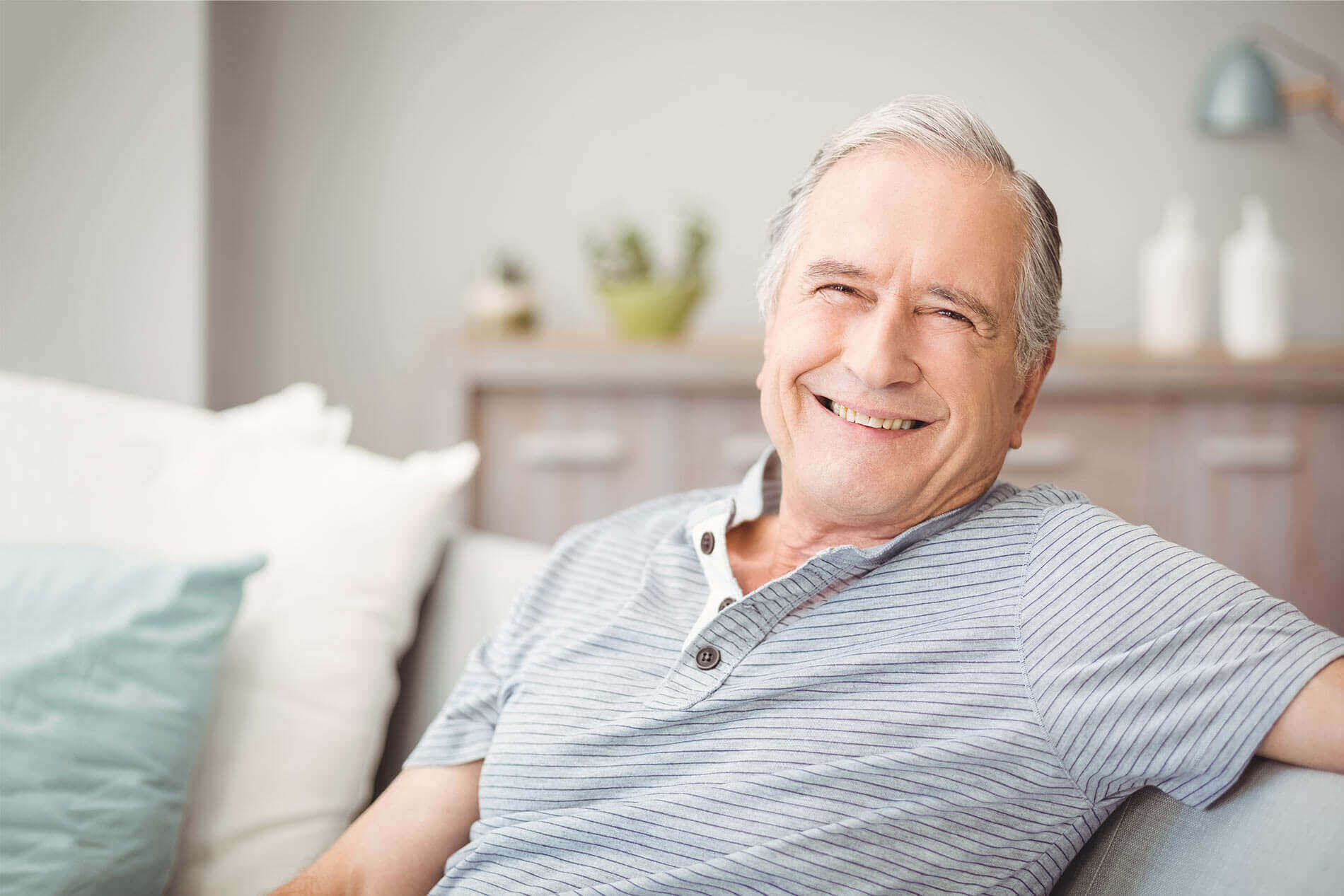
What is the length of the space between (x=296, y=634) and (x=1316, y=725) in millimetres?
949

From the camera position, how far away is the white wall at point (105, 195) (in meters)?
1.91

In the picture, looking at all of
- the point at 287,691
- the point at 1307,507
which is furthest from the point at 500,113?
the point at 1307,507

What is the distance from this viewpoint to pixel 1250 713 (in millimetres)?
691

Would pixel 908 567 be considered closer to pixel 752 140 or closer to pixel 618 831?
pixel 618 831

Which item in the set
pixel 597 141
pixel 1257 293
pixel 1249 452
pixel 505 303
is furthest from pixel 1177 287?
pixel 505 303

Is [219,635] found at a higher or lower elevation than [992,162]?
lower

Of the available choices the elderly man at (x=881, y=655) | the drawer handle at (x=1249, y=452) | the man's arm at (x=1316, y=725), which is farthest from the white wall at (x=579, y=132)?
the man's arm at (x=1316, y=725)

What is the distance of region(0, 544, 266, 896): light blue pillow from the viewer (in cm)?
98

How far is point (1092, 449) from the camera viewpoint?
2230mm

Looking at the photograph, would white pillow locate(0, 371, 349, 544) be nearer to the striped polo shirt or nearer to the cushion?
the striped polo shirt

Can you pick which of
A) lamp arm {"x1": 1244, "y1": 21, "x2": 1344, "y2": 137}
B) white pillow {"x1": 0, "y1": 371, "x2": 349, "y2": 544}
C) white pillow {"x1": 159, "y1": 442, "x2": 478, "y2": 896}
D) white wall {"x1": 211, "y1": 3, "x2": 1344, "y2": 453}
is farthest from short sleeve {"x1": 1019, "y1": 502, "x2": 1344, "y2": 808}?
lamp arm {"x1": 1244, "y1": 21, "x2": 1344, "y2": 137}

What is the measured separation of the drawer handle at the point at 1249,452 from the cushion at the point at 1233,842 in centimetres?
165

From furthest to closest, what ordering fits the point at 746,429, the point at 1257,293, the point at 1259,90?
the point at 1259,90 → the point at 1257,293 → the point at 746,429

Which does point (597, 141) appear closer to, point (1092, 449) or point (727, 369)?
point (727, 369)
